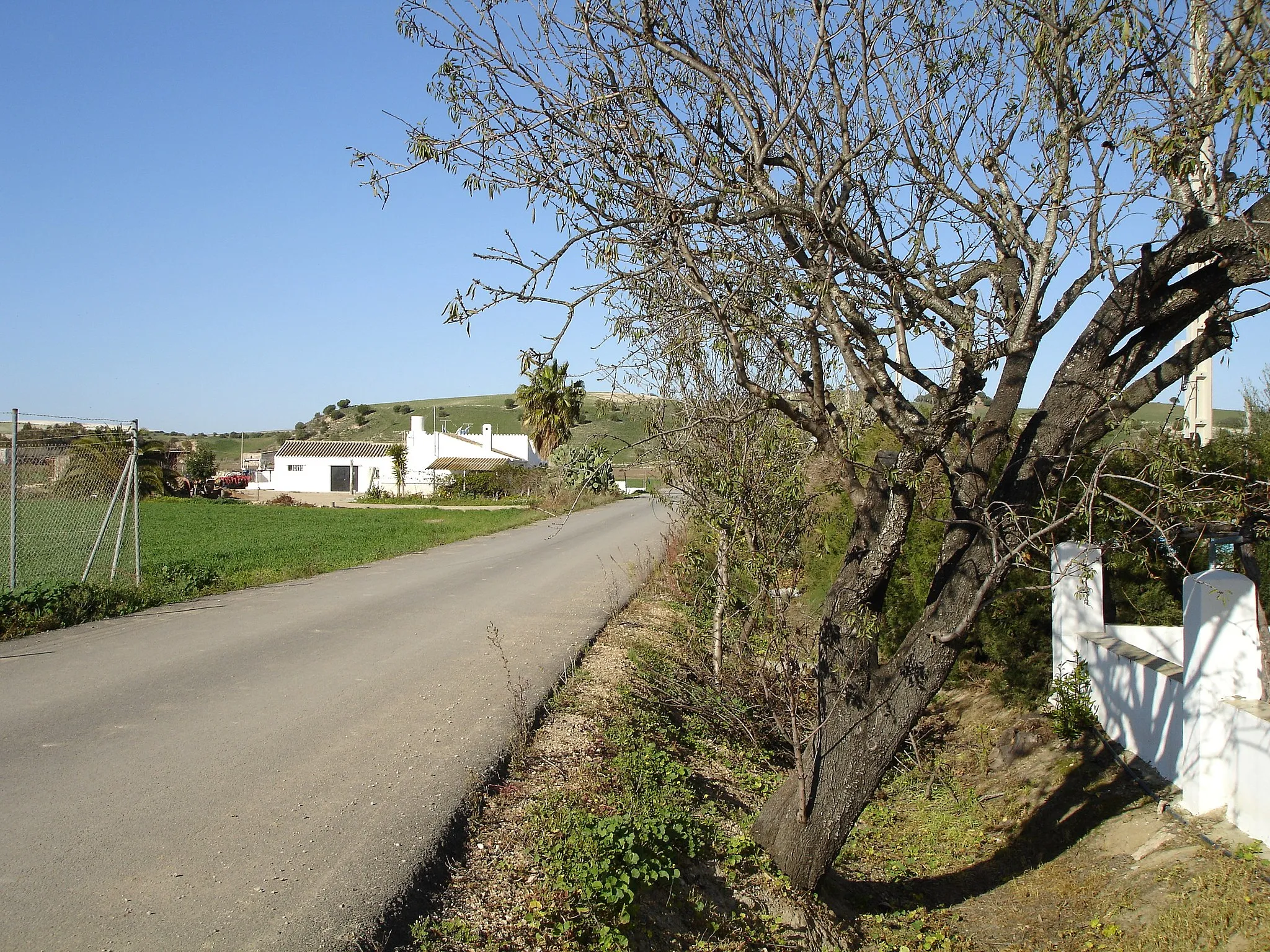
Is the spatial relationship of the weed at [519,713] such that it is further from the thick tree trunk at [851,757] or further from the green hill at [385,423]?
the green hill at [385,423]

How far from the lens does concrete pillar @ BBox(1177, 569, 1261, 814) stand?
5.45 metres

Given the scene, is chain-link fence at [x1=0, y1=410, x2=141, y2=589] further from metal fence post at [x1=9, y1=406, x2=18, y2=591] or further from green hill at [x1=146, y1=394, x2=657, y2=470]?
green hill at [x1=146, y1=394, x2=657, y2=470]

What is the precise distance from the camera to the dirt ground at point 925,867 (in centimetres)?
475

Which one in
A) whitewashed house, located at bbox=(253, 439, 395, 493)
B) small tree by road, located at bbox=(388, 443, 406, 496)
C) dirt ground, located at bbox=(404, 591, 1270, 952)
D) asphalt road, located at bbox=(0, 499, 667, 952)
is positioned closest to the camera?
asphalt road, located at bbox=(0, 499, 667, 952)

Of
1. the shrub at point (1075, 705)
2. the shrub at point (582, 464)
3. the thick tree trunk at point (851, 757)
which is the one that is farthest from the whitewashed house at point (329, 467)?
the thick tree trunk at point (851, 757)

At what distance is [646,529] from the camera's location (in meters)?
26.9

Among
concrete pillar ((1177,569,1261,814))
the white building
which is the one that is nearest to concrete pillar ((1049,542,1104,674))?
concrete pillar ((1177,569,1261,814))

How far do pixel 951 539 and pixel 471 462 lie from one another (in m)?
61.0

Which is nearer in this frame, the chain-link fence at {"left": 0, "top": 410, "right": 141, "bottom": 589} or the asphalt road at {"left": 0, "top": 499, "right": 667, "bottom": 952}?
the asphalt road at {"left": 0, "top": 499, "right": 667, "bottom": 952}

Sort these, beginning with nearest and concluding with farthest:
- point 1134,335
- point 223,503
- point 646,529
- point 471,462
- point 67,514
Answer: point 1134,335 < point 67,514 < point 646,529 < point 223,503 < point 471,462

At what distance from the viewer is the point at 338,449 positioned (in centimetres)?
7094

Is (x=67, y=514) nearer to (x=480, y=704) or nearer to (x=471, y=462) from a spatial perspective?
(x=480, y=704)

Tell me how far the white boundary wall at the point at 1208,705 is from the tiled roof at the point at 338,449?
64121 mm

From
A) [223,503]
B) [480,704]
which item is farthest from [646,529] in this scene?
[223,503]
